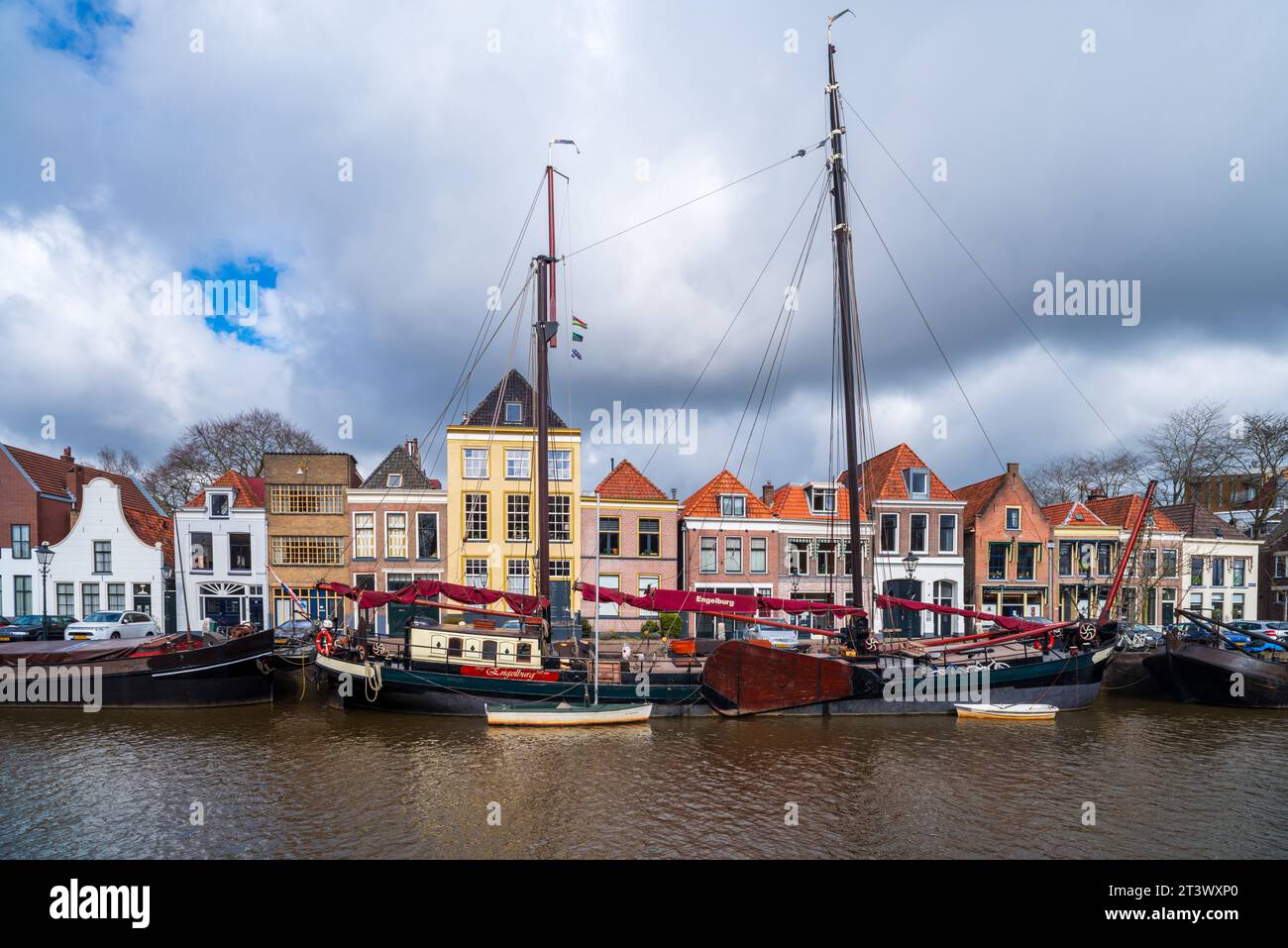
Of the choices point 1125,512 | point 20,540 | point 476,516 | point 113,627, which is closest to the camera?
point 113,627

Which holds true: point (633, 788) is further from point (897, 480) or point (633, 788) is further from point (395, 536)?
point (897, 480)

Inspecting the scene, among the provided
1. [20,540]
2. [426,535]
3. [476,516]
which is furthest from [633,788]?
[20,540]

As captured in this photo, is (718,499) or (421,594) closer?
(421,594)

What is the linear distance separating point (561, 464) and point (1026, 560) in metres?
26.4

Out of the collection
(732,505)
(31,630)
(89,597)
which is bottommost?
(31,630)

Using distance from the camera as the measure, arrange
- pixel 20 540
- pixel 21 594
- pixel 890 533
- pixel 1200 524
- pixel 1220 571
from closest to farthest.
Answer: pixel 21 594
pixel 20 540
pixel 890 533
pixel 1220 571
pixel 1200 524

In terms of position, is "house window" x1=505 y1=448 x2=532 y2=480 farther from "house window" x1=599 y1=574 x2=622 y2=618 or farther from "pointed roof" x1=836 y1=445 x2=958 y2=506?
"pointed roof" x1=836 y1=445 x2=958 y2=506

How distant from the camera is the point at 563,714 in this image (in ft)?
60.9

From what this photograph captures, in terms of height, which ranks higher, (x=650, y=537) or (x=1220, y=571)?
(x=650, y=537)

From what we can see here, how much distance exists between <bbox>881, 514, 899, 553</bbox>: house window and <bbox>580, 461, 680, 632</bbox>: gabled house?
11071mm

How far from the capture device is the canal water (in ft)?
37.4

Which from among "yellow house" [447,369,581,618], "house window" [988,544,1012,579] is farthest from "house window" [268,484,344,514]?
"house window" [988,544,1012,579]
